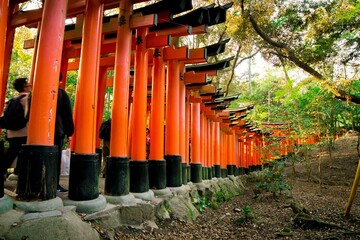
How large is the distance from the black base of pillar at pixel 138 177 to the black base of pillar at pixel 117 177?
521mm

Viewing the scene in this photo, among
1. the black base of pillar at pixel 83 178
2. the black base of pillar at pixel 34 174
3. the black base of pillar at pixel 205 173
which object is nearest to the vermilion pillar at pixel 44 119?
Result: the black base of pillar at pixel 34 174

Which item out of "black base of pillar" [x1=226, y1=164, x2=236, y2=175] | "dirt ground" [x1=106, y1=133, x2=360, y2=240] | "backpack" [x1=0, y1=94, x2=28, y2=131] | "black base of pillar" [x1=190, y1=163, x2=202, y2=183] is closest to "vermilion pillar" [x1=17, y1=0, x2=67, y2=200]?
"backpack" [x1=0, y1=94, x2=28, y2=131]

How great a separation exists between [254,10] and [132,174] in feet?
26.6

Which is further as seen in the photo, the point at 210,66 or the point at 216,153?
the point at 216,153

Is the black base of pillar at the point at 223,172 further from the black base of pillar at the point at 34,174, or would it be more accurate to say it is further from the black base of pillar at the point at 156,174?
the black base of pillar at the point at 34,174

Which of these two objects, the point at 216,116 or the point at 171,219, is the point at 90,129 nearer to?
the point at 171,219

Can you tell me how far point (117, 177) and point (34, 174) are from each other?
5.23 ft

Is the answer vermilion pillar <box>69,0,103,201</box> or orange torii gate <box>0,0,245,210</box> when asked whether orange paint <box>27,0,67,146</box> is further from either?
vermilion pillar <box>69,0,103,201</box>

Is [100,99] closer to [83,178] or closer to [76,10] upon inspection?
[76,10]

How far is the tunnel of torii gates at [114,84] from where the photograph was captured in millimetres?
3553

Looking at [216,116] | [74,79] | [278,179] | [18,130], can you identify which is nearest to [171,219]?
[18,130]

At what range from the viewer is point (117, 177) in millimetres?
4828

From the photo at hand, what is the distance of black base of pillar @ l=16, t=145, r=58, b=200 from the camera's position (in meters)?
3.39

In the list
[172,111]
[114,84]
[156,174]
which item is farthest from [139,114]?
[172,111]
